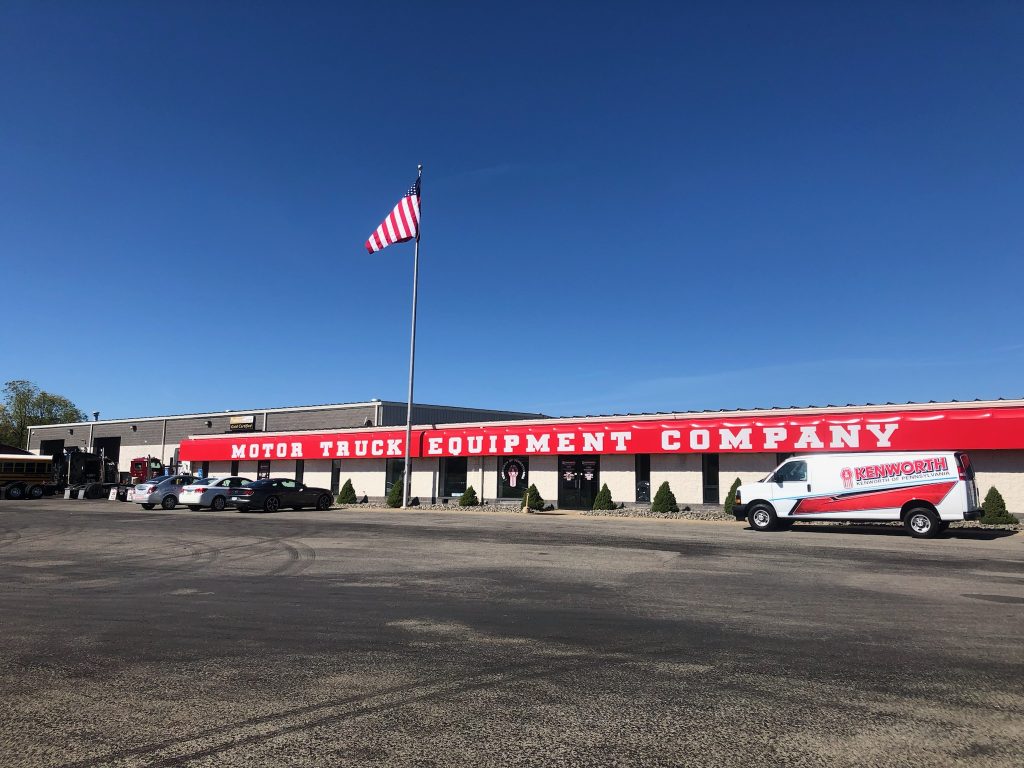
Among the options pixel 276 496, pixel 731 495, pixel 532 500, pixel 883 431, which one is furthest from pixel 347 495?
pixel 883 431

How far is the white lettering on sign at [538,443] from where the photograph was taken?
3444cm

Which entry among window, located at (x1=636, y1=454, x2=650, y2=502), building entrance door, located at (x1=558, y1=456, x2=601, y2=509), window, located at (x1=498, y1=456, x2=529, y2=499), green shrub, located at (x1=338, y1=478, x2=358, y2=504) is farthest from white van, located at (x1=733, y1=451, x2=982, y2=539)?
green shrub, located at (x1=338, y1=478, x2=358, y2=504)

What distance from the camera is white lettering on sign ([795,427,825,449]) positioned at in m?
28.2

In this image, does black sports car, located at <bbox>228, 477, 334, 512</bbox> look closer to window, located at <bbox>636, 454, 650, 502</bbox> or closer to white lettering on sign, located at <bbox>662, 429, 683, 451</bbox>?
window, located at <bbox>636, 454, 650, 502</bbox>

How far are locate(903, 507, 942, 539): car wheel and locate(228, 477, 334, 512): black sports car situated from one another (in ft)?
80.1

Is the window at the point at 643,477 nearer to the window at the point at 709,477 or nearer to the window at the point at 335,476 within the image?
the window at the point at 709,477

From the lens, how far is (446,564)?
44.0 ft

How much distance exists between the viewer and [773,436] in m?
29.0

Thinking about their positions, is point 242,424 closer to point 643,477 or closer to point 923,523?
point 643,477

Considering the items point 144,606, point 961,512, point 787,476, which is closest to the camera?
point 144,606

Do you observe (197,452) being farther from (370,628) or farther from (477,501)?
(370,628)

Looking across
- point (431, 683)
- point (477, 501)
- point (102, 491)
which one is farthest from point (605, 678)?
point (102, 491)

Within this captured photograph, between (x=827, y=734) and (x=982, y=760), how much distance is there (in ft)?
2.72

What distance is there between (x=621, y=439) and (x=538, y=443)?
4265 millimetres
